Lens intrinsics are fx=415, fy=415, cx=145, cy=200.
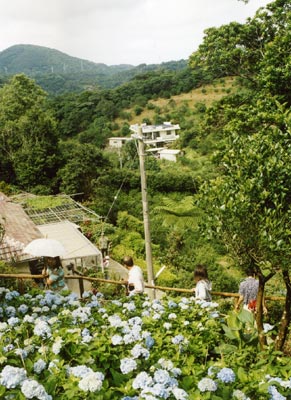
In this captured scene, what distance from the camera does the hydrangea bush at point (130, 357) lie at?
2.18m

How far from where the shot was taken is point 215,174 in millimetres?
24641

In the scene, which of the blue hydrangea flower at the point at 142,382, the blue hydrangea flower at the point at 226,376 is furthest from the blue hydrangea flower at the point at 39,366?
the blue hydrangea flower at the point at 226,376

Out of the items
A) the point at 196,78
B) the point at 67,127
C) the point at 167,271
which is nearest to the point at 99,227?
the point at 167,271

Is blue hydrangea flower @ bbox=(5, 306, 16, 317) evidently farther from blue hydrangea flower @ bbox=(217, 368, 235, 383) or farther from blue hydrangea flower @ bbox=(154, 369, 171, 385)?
blue hydrangea flower @ bbox=(217, 368, 235, 383)

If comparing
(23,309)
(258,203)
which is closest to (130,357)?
(23,309)

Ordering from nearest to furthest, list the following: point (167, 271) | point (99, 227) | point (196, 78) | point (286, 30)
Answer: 1. point (286, 30)
2. point (167, 271)
3. point (99, 227)
4. point (196, 78)

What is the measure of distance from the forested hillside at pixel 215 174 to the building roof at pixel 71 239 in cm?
215

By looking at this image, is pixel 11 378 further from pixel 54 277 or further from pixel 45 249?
pixel 45 249

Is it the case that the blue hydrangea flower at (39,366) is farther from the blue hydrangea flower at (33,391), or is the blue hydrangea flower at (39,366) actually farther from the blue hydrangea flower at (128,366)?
the blue hydrangea flower at (128,366)

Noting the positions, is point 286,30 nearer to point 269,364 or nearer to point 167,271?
point 167,271

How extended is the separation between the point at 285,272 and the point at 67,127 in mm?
50881

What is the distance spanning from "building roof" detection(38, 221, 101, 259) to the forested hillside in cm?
215

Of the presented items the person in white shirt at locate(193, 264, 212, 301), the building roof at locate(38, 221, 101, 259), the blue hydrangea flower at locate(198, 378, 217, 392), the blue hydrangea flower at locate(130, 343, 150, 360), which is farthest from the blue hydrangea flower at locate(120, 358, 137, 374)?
the building roof at locate(38, 221, 101, 259)

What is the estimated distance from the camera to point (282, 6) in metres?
12.0
